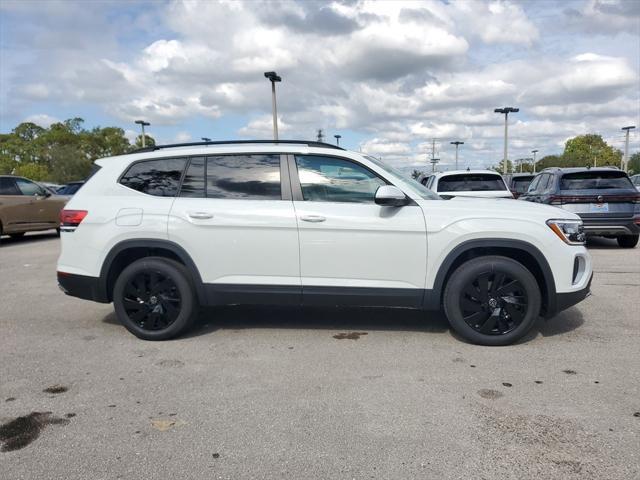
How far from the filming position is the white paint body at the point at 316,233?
4.38m

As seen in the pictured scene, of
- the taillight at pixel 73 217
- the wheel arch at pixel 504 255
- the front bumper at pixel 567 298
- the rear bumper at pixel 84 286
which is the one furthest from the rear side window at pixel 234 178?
the front bumper at pixel 567 298

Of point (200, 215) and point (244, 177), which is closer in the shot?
point (200, 215)

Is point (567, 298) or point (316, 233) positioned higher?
point (316, 233)

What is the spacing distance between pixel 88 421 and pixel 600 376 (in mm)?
3581

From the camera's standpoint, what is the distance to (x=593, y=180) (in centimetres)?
994

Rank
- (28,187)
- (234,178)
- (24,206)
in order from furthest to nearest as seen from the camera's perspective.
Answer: (28,187), (24,206), (234,178)

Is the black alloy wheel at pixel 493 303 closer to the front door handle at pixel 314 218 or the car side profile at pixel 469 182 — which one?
the front door handle at pixel 314 218

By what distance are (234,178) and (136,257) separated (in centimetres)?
121

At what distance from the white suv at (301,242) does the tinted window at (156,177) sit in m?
0.01

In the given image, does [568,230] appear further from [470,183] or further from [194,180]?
[470,183]

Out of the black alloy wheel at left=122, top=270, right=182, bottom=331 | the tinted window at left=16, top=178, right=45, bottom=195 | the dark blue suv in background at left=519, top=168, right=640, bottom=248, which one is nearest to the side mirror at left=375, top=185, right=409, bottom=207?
the black alloy wheel at left=122, top=270, right=182, bottom=331

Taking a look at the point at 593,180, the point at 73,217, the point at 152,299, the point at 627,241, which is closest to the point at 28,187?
the point at 73,217

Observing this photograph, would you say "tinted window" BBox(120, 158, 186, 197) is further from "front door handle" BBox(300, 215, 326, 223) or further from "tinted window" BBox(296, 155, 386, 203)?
"front door handle" BBox(300, 215, 326, 223)

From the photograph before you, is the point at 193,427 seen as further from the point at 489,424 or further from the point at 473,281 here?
the point at 473,281
